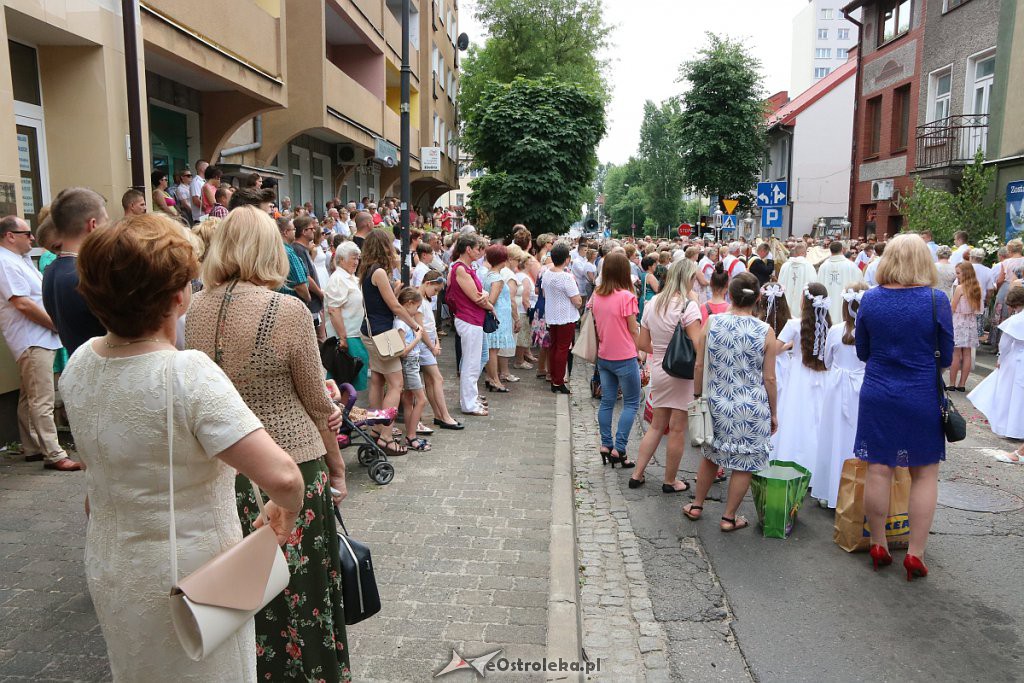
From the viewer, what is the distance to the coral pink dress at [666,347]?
243 inches

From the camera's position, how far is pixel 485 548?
4965 mm

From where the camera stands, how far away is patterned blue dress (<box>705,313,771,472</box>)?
5.37 meters

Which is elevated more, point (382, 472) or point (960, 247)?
point (960, 247)

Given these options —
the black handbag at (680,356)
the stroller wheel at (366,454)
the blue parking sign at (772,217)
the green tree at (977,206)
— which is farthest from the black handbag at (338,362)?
the green tree at (977,206)

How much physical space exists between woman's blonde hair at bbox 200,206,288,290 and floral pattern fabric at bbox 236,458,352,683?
76 centimetres

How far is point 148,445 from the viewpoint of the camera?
198 cm

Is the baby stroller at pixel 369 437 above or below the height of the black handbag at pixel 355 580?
below

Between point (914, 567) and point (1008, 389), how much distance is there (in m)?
4.54

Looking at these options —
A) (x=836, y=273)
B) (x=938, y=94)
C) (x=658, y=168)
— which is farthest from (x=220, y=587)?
(x=658, y=168)

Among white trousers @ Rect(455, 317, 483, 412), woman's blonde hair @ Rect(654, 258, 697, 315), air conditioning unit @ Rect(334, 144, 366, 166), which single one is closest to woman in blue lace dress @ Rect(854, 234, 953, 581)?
woman's blonde hair @ Rect(654, 258, 697, 315)

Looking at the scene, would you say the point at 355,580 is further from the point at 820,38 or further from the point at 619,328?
the point at 820,38

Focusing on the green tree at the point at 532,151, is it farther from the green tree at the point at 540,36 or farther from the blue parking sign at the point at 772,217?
the green tree at the point at 540,36

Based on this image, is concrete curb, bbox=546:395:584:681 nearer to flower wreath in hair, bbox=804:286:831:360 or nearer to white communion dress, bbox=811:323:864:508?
white communion dress, bbox=811:323:864:508

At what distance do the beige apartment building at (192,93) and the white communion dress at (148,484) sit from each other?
560 cm
